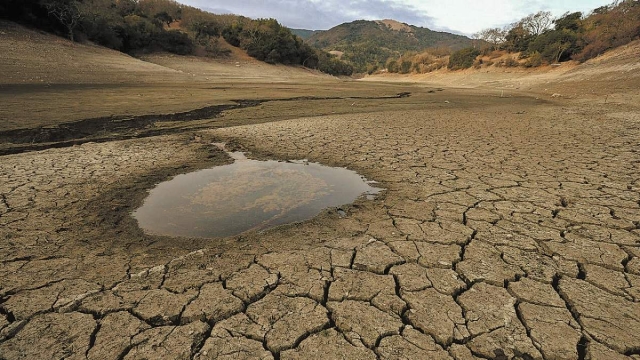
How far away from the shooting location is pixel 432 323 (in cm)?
186

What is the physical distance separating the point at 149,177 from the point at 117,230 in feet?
5.09

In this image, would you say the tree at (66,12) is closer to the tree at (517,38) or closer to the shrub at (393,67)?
the shrub at (393,67)

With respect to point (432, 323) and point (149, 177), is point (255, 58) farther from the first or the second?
point (432, 323)

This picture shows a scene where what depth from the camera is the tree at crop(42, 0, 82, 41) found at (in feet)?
75.0

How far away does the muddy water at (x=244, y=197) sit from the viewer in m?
3.14

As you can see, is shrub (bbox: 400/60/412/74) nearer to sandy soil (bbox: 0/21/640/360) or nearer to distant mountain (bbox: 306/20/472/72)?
sandy soil (bbox: 0/21/640/360)

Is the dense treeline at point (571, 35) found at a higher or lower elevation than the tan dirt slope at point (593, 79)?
→ higher

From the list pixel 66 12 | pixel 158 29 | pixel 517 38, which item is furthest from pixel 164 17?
pixel 517 38

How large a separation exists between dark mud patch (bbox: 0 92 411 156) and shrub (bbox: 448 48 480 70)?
34.9 m

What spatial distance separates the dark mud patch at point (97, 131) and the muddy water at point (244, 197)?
3116mm

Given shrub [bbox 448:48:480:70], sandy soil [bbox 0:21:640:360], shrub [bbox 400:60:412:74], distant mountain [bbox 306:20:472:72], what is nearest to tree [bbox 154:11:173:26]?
shrub [bbox 400:60:412:74]

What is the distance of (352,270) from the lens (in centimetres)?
236

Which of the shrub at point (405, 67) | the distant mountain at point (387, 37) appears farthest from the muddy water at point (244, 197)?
the distant mountain at point (387, 37)

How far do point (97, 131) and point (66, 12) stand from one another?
2466 cm
